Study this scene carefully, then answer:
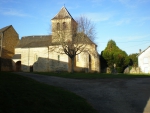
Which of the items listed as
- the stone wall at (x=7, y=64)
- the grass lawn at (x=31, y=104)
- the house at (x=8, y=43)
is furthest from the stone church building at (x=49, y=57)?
the grass lawn at (x=31, y=104)

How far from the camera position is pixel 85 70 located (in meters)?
42.0

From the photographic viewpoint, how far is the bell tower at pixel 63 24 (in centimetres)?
3588

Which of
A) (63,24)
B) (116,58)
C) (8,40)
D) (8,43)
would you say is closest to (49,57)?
(63,24)

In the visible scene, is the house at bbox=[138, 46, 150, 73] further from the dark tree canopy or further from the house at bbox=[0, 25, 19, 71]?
the house at bbox=[0, 25, 19, 71]

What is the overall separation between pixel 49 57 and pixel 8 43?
11338mm

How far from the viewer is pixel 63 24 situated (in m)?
41.5

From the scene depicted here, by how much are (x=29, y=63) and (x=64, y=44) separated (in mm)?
14857

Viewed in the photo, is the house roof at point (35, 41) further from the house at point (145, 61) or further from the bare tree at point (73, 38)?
the house at point (145, 61)

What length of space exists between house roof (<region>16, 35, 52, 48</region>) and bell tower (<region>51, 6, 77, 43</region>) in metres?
4.61

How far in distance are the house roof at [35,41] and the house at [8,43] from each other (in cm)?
196

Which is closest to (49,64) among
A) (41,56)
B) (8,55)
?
(41,56)

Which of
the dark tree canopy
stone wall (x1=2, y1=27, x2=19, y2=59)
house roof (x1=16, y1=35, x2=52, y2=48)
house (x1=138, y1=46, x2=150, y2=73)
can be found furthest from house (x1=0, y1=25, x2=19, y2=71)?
house (x1=138, y1=46, x2=150, y2=73)

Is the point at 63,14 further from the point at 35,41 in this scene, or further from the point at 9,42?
the point at 9,42

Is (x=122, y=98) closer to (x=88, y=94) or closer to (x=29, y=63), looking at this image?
(x=88, y=94)
